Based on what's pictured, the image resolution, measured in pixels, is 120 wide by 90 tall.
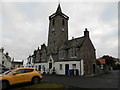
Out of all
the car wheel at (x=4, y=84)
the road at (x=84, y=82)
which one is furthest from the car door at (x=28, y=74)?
the car wheel at (x=4, y=84)

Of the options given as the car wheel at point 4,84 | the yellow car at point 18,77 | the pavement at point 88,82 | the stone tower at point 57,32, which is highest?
the stone tower at point 57,32

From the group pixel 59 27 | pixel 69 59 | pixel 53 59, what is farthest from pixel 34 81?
pixel 59 27

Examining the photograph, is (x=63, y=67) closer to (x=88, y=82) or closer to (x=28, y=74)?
(x=88, y=82)

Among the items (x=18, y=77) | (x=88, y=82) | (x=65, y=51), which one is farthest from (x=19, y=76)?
(x=65, y=51)

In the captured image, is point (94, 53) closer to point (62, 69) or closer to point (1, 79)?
→ point (62, 69)

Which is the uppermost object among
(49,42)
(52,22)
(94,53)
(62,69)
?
(52,22)

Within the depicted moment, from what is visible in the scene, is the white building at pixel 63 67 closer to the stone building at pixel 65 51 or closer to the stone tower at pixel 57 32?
the stone building at pixel 65 51

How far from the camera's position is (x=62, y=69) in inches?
1024

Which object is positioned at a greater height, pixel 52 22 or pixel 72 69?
pixel 52 22

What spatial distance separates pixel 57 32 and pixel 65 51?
7.87 m

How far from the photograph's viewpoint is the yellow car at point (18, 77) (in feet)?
29.3

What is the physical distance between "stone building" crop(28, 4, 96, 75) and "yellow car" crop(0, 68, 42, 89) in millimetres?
13897

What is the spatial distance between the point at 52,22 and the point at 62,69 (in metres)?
17.2

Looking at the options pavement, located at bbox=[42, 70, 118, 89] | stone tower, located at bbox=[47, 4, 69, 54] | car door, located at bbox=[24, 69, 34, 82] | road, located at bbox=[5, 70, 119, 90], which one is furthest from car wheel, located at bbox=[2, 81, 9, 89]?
stone tower, located at bbox=[47, 4, 69, 54]
